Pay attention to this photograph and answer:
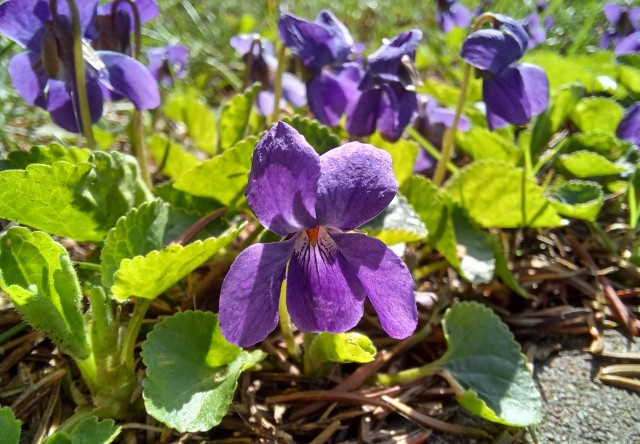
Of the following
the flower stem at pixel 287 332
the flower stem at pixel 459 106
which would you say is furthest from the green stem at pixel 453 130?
the flower stem at pixel 287 332

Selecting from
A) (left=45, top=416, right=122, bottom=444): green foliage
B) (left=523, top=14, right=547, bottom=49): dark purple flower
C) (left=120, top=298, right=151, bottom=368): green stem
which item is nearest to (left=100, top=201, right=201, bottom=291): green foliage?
(left=120, top=298, right=151, bottom=368): green stem

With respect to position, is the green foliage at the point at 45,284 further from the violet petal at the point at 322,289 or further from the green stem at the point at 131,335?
the violet petal at the point at 322,289

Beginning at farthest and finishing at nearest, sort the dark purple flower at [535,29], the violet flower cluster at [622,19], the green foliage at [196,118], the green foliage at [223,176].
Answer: the dark purple flower at [535,29]
the violet flower cluster at [622,19]
the green foliage at [196,118]
the green foliage at [223,176]

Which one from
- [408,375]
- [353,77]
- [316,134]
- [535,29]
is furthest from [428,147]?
[535,29]

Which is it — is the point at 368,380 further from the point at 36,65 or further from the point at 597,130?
the point at 597,130

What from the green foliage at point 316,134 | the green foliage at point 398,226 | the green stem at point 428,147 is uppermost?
the green foliage at point 316,134

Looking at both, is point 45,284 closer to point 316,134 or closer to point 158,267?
point 158,267

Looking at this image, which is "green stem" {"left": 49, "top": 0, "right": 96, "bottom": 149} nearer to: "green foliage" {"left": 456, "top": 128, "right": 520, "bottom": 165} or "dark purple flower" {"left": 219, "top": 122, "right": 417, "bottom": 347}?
"dark purple flower" {"left": 219, "top": 122, "right": 417, "bottom": 347}
